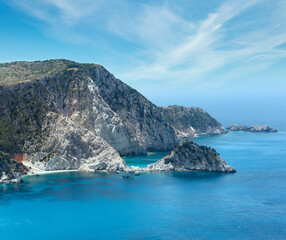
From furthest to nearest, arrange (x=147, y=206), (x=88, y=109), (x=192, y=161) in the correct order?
(x=88, y=109) → (x=192, y=161) → (x=147, y=206)

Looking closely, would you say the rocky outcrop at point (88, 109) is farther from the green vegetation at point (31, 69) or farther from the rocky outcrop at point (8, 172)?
the rocky outcrop at point (8, 172)

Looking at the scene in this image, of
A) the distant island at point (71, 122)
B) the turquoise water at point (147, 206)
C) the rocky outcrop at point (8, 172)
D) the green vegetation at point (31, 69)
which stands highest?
the green vegetation at point (31, 69)

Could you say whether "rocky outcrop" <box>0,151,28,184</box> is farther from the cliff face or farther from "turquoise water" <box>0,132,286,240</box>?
the cliff face

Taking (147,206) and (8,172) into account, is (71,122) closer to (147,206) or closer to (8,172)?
(8,172)

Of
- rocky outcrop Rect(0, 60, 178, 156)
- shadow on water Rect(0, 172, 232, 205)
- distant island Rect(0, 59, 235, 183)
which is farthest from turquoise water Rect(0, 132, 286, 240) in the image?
rocky outcrop Rect(0, 60, 178, 156)

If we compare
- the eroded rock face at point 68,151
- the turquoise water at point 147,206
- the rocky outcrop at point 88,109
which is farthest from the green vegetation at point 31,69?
the turquoise water at point 147,206

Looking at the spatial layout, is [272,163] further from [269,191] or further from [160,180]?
[160,180]

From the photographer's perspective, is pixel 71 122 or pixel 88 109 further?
pixel 88 109

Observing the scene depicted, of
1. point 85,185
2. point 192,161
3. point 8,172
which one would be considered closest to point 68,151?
point 85,185
